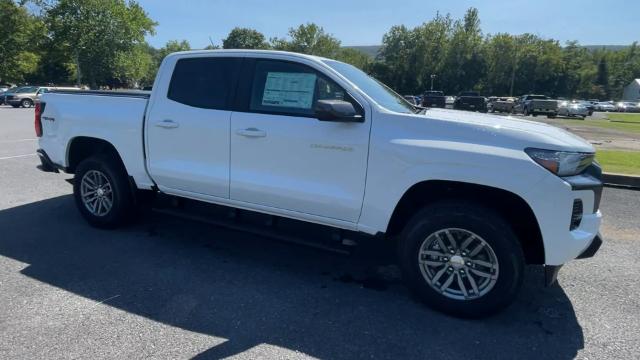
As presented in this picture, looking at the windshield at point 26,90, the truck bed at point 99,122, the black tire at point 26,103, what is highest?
the truck bed at point 99,122

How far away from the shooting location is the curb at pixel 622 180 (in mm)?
8062

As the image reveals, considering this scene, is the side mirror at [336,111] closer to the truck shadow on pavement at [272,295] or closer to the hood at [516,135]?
the hood at [516,135]

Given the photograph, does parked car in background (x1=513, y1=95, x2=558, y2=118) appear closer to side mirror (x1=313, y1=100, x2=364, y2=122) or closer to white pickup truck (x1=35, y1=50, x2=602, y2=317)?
white pickup truck (x1=35, y1=50, x2=602, y2=317)

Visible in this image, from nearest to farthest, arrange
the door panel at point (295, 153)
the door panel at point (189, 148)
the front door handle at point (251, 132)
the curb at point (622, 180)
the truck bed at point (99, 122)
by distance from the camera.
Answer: the door panel at point (295, 153)
the front door handle at point (251, 132)
the door panel at point (189, 148)
the truck bed at point (99, 122)
the curb at point (622, 180)

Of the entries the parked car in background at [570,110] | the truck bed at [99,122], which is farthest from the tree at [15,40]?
the truck bed at [99,122]

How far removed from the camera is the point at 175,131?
4645mm

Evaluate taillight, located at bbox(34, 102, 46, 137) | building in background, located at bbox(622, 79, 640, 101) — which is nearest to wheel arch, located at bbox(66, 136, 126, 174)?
taillight, located at bbox(34, 102, 46, 137)

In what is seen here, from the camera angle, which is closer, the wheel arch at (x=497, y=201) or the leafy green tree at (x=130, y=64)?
the wheel arch at (x=497, y=201)

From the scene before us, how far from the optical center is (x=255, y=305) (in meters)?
3.71

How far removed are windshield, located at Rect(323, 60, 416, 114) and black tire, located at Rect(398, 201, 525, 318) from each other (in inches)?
40.5

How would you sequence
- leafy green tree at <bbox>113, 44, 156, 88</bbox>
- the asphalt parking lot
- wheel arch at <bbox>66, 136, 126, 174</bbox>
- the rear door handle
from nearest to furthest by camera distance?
1. the asphalt parking lot
2. the rear door handle
3. wheel arch at <bbox>66, 136, 126, 174</bbox>
4. leafy green tree at <bbox>113, 44, 156, 88</bbox>

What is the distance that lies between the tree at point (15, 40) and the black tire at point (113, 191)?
62.0 metres

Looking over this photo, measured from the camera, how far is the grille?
3.25 metres

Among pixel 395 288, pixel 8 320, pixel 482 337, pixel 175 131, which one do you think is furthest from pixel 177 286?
pixel 482 337
